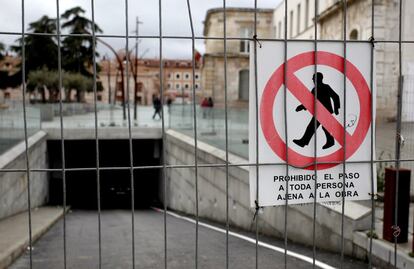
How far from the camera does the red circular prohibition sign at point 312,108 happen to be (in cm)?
341

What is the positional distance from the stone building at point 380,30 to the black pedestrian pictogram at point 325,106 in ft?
13.5

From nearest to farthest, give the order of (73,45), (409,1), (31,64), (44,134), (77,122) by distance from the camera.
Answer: (409,1) < (44,134) < (77,122) < (73,45) < (31,64)

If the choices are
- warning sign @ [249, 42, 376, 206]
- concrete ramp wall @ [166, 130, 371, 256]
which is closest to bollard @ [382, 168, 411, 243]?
concrete ramp wall @ [166, 130, 371, 256]

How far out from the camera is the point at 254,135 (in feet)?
11.2

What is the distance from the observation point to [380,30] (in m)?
21.0

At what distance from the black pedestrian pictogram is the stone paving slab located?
5545mm

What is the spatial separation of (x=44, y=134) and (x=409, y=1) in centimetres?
1503

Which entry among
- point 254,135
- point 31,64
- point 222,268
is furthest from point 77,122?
point 31,64

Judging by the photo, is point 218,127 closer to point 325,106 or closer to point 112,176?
point 325,106

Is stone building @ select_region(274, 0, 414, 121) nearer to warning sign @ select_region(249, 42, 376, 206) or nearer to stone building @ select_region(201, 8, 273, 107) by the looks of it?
warning sign @ select_region(249, 42, 376, 206)

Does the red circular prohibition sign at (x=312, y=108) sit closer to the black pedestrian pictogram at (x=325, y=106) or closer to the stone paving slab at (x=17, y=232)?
the black pedestrian pictogram at (x=325, y=106)

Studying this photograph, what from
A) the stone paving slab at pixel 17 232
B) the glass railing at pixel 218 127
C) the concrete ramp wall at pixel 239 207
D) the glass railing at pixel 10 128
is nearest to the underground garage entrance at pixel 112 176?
the glass railing at pixel 218 127

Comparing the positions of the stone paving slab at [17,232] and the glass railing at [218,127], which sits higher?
the glass railing at [218,127]

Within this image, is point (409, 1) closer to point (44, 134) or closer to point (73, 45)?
point (44, 134)
